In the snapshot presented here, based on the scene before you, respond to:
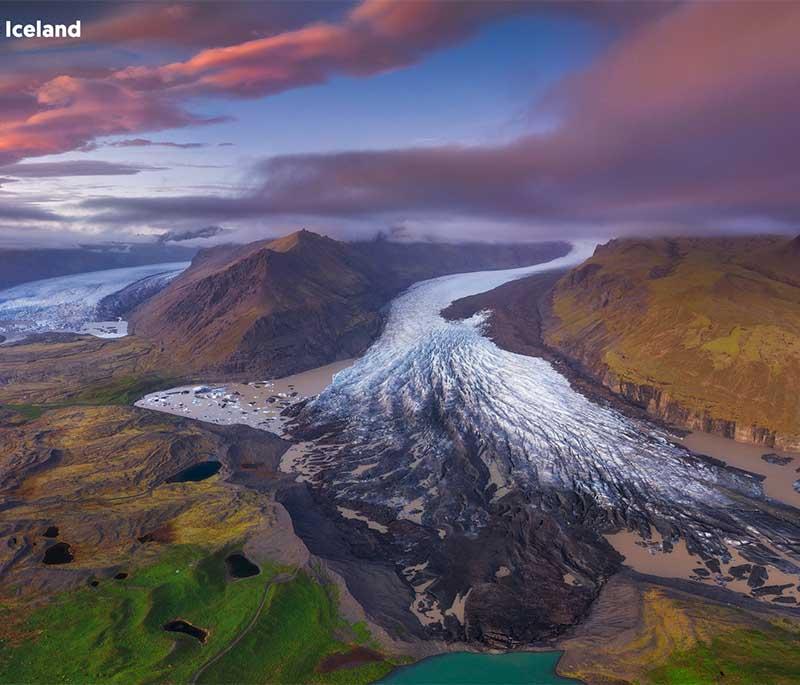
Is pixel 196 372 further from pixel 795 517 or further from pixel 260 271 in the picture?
pixel 795 517

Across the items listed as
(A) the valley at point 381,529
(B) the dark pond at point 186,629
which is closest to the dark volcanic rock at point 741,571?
(A) the valley at point 381,529

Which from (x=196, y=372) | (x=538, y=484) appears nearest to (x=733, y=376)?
(x=538, y=484)

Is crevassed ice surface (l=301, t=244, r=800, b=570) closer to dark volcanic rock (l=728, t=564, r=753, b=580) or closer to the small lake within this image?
dark volcanic rock (l=728, t=564, r=753, b=580)

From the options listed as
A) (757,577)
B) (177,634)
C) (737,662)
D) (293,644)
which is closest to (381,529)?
(293,644)

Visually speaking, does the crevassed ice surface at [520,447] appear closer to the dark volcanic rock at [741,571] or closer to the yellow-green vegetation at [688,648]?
the dark volcanic rock at [741,571]

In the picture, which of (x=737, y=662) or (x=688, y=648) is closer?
(x=737, y=662)

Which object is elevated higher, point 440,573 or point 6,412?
point 6,412

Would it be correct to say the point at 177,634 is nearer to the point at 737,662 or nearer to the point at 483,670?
the point at 483,670
